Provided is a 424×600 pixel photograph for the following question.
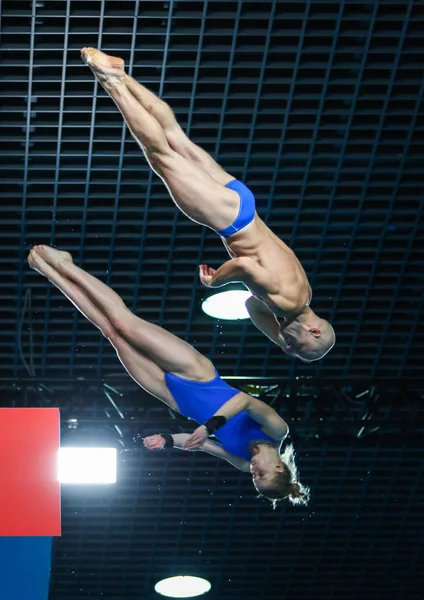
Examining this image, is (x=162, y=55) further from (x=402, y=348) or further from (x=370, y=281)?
(x=402, y=348)

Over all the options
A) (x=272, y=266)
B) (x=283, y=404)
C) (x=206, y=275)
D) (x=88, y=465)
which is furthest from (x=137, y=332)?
(x=283, y=404)

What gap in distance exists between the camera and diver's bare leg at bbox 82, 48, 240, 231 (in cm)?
643

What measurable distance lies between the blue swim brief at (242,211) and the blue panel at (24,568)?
192 centimetres

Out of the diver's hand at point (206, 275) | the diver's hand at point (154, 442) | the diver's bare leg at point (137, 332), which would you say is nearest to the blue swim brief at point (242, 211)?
the diver's hand at point (206, 275)

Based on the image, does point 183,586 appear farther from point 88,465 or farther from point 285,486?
point 285,486

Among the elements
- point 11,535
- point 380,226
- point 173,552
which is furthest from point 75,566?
point 11,535

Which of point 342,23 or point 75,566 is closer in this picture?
point 342,23

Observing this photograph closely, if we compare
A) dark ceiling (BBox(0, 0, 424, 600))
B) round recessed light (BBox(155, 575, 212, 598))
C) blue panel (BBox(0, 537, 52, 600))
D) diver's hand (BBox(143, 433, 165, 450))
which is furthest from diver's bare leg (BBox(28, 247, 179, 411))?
round recessed light (BBox(155, 575, 212, 598))

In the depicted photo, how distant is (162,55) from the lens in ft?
27.7

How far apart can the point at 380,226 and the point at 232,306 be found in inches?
49.0

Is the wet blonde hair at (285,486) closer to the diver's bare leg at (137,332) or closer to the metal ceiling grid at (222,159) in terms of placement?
the diver's bare leg at (137,332)

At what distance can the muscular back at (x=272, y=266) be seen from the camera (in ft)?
22.2

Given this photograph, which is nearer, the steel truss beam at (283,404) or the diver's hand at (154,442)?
the diver's hand at (154,442)

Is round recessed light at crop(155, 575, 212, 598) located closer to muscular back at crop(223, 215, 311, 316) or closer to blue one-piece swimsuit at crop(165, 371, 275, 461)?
blue one-piece swimsuit at crop(165, 371, 275, 461)
